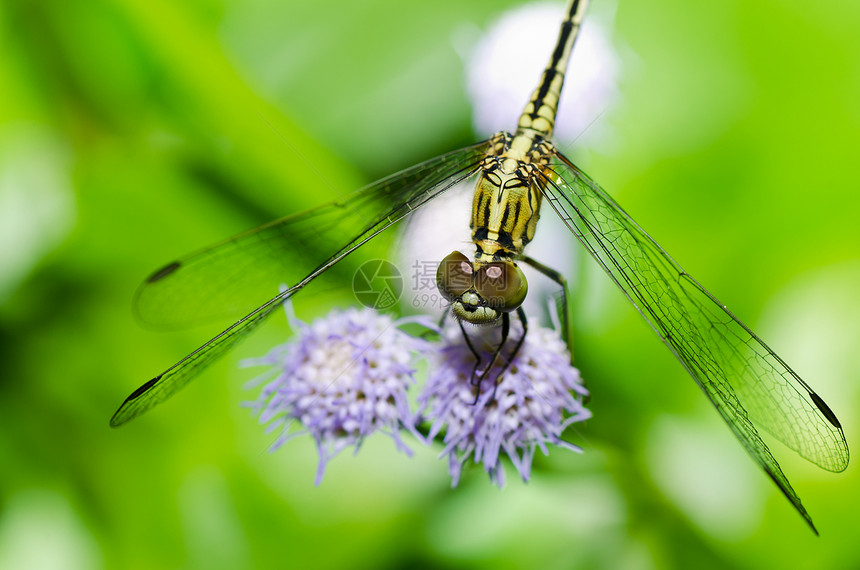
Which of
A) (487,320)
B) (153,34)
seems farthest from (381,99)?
(487,320)

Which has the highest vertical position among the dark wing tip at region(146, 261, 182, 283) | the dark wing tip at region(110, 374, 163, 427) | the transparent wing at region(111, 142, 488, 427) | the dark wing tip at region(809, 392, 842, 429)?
the dark wing tip at region(146, 261, 182, 283)

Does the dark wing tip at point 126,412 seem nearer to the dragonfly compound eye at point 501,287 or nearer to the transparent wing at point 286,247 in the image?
the transparent wing at point 286,247

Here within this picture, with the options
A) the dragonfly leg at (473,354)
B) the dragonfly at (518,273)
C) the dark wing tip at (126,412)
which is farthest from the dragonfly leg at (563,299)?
the dark wing tip at (126,412)

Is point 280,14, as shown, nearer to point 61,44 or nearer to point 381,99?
point 381,99

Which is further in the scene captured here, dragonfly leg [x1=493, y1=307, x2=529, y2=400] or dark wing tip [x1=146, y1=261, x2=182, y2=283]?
dark wing tip [x1=146, y1=261, x2=182, y2=283]

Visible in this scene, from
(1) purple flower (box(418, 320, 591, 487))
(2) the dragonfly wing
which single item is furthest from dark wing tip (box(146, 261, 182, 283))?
(1) purple flower (box(418, 320, 591, 487))

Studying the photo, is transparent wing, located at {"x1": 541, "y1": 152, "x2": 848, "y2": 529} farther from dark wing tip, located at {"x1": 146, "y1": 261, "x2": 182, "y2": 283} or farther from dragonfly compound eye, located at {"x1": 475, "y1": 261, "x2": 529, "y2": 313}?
dark wing tip, located at {"x1": 146, "y1": 261, "x2": 182, "y2": 283}

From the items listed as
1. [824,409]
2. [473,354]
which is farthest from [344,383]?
[824,409]
